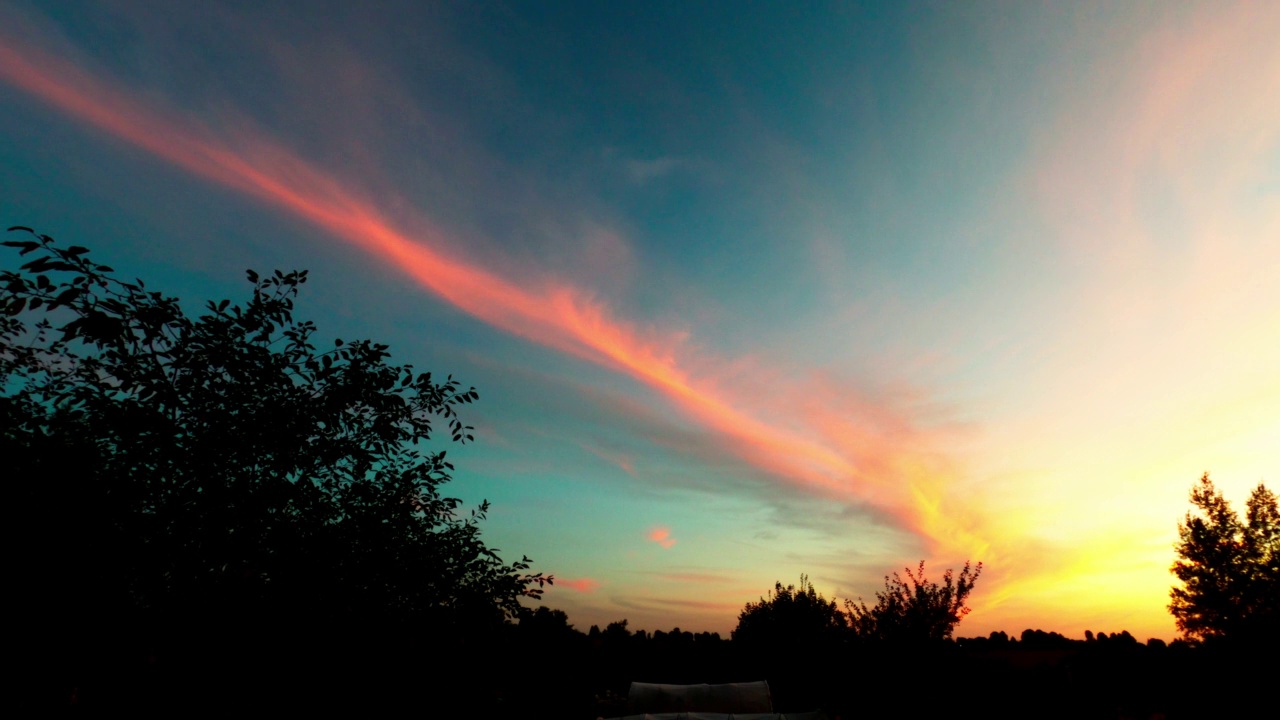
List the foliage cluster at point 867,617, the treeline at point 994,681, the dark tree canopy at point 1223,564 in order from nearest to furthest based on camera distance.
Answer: the treeline at point 994,681, the foliage cluster at point 867,617, the dark tree canopy at point 1223,564

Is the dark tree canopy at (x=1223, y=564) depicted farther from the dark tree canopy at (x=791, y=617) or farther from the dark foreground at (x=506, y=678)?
the dark foreground at (x=506, y=678)

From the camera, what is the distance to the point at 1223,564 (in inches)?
1601

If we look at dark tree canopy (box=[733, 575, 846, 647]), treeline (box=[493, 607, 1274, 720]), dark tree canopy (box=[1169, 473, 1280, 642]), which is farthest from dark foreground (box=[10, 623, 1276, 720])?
dark tree canopy (box=[1169, 473, 1280, 642])

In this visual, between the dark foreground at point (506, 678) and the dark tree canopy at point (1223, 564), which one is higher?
the dark tree canopy at point (1223, 564)

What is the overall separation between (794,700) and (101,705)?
752 inches

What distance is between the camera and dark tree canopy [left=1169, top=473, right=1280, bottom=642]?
3919 cm

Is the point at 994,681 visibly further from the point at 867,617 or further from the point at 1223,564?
the point at 1223,564

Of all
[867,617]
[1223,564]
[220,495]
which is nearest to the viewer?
[220,495]

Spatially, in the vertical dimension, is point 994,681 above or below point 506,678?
above

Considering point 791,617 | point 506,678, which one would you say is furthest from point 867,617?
point 506,678

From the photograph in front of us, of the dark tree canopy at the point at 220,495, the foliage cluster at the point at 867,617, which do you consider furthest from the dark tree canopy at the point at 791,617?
the dark tree canopy at the point at 220,495

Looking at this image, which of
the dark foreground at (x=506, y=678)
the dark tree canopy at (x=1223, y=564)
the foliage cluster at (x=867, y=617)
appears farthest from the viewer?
the dark tree canopy at (x=1223, y=564)

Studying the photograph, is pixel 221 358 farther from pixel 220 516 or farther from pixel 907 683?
pixel 907 683

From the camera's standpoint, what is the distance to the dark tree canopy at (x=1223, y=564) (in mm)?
39188
